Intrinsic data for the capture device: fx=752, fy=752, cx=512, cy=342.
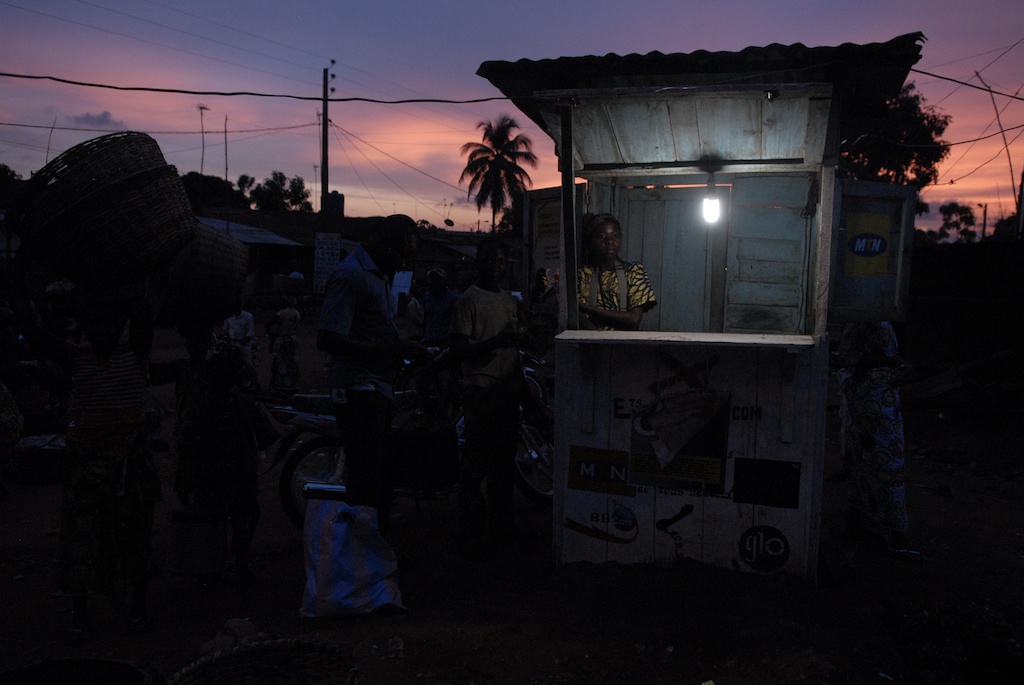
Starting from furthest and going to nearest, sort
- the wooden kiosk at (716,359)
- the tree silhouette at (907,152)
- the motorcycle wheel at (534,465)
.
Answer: the tree silhouette at (907,152) < the motorcycle wheel at (534,465) < the wooden kiosk at (716,359)

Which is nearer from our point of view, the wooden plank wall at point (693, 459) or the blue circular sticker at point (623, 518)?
the wooden plank wall at point (693, 459)

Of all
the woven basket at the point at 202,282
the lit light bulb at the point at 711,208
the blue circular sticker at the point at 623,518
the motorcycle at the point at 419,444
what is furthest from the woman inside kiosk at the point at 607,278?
the woven basket at the point at 202,282

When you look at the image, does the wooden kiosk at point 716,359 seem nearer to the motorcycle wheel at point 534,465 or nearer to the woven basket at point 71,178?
the motorcycle wheel at point 534,465

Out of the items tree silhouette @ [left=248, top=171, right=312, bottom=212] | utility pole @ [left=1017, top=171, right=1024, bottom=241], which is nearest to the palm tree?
tree silhouette @ [left=248, top=171, right=312, bottom=212]

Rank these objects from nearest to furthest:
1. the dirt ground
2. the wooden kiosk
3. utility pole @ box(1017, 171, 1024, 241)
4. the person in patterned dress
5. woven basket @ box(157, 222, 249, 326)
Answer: the dirt ground
the wooden kiosk
the person in patterned dress
woven basket @ box(157, 222, 249, 326)
utility pole @ box(1017, 171, 1024, 241)

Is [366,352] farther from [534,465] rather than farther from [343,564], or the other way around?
[534,465]

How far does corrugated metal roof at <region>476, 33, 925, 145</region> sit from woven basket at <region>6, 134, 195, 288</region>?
2.04m

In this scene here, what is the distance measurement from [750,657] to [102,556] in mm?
3213

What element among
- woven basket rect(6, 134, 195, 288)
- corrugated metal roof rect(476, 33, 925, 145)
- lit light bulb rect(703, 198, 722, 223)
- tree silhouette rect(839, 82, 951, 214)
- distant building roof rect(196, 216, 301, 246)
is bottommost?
woven basket rect(6, 134, 195, 288)

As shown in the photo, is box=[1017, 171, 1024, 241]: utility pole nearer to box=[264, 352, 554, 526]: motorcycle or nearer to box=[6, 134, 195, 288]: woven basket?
box=[264, 352, 554, 526]: motorcycle

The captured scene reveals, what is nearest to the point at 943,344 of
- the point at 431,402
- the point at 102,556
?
the point at 431,402

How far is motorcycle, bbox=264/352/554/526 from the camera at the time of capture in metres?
4.81

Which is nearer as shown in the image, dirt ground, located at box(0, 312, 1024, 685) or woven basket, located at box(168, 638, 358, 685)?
woven basket, located at box(168, 638, 358, 685)

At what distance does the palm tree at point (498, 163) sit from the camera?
45219mm
